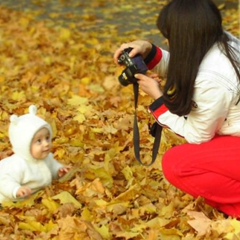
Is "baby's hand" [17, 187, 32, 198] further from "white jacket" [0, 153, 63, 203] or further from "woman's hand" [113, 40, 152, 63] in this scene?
"woman's hand" [113, 40, 152, 63]

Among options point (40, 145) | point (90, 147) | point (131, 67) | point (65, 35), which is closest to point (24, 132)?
point (40, 145)

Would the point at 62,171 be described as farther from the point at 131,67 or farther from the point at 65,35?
the point at 65,35

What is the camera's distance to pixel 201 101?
10.1ft

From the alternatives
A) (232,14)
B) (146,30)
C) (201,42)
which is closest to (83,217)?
(201,42)

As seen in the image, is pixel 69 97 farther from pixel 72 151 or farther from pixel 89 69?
pixel 72 151

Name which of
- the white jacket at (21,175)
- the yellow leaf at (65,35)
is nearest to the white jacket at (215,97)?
the white jacket at (21,175)

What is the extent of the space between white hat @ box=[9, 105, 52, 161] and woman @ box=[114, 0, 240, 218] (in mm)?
680

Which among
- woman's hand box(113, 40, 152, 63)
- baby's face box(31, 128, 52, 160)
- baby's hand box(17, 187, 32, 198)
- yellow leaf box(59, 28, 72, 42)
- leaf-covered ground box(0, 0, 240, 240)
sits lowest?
leaf-covered ground box(0, 0, 240, 240)

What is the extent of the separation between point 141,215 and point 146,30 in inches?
169

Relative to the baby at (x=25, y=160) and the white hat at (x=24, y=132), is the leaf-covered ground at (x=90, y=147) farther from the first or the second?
the white hat at (x=24, y=132)

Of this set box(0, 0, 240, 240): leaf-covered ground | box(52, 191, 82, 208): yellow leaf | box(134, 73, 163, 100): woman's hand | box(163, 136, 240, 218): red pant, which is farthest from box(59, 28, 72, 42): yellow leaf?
box(163, 136, 240, 218): red pant

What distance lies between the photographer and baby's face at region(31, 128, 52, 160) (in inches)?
145

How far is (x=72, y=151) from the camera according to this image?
4379 mm

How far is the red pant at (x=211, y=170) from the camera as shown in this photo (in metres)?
3.25
